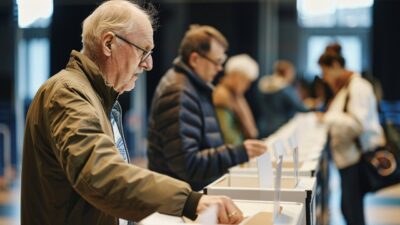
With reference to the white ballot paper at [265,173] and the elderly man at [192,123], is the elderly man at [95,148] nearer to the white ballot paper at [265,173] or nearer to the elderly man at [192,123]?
the white ballot paper at [265,173]

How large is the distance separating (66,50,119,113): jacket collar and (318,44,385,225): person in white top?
3.05 metres

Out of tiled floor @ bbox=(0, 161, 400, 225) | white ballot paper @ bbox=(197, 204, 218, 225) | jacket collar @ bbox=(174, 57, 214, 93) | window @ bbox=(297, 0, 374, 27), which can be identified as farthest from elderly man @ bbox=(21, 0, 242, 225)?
window @ bbox=(297, 0, 374, 27)

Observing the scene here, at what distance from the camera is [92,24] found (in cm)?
202

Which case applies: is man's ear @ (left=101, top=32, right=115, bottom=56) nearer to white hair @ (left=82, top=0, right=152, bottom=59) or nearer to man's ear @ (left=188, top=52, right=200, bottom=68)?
white hair @ (left=82, top=0, right=152, bottom=59)

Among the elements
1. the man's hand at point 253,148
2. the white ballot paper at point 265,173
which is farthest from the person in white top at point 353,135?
the white ballot paper at point 265,173

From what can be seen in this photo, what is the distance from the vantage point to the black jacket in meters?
3.28

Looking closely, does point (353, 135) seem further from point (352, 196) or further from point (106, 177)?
point (106, 177)

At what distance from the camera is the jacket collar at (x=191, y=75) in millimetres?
3455

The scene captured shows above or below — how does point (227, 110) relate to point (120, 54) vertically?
below

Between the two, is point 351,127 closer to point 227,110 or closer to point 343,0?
point 227,110

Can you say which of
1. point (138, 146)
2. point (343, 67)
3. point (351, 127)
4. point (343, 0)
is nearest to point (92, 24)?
point (351, 127)

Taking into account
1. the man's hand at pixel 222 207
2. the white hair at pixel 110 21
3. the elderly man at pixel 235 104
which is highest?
the white hair at pixel 110 21

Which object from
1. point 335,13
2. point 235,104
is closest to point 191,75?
point 235,104

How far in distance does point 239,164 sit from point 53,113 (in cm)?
181
